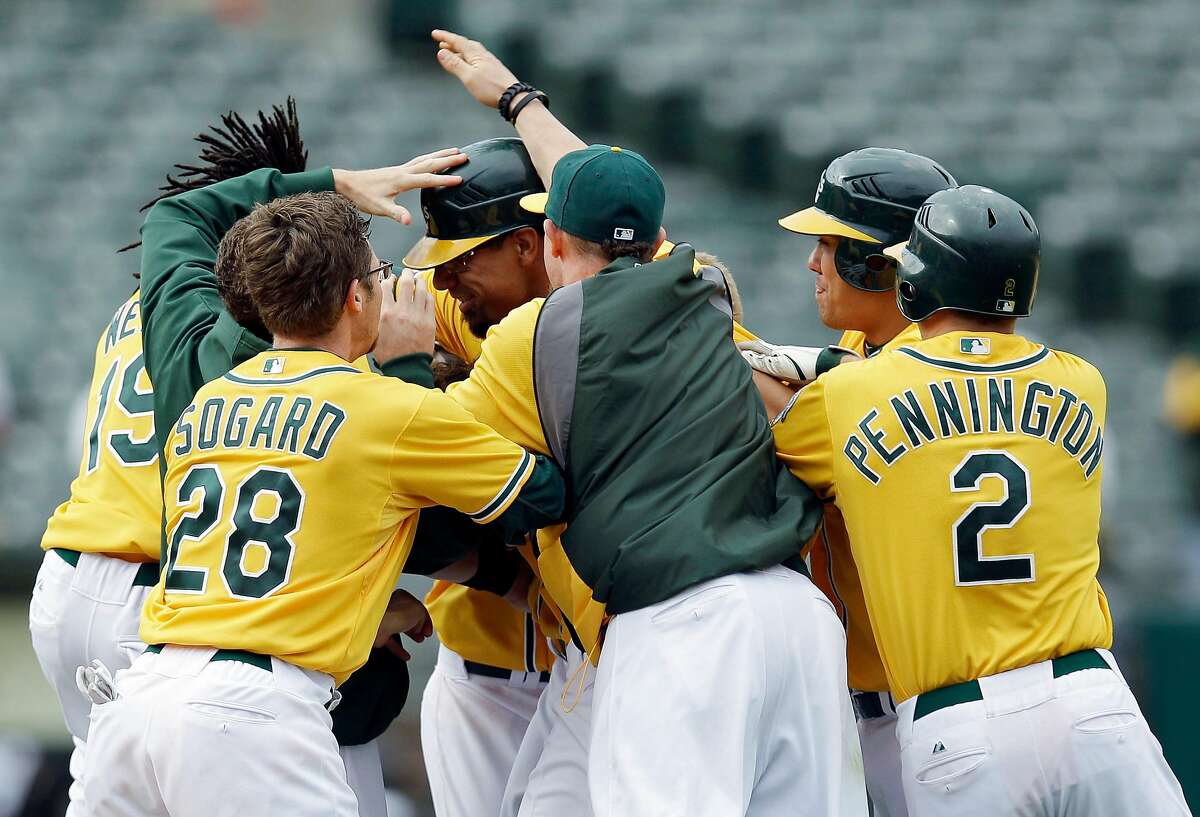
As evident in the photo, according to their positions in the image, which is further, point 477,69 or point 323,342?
point 477,69

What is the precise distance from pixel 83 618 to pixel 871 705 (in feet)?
7.28

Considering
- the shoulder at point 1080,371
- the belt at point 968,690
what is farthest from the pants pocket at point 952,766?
the shoulder at point 1080,371

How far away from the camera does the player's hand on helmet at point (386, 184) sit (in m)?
4.71

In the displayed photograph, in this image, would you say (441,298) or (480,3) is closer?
(441,298)

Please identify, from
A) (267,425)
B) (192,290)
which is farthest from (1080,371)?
(192,290)

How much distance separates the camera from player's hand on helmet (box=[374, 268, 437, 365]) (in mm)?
4219

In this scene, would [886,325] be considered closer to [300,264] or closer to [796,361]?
[796,361]

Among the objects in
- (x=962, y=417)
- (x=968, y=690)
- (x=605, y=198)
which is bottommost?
(x=968, y=690)

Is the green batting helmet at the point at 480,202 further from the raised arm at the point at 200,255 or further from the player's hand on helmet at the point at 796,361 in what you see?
the player's hand on helmet at the point at 796,361

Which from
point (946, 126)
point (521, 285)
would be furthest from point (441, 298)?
point (946, 126)

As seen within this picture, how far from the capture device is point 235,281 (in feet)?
13.4

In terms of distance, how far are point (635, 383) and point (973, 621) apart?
0.96 metres

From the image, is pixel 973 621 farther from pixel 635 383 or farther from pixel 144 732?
pixel 144 732

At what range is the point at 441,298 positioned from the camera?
17.7 feet
